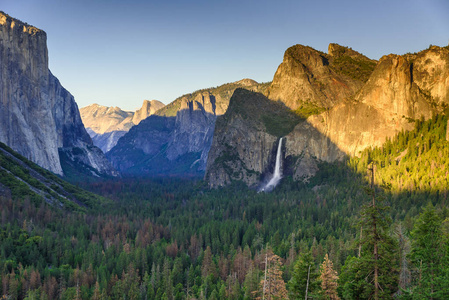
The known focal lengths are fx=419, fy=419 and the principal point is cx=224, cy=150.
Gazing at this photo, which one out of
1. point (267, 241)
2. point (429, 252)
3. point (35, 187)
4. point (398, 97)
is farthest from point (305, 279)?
point (398, 97)

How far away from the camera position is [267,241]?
383 feet

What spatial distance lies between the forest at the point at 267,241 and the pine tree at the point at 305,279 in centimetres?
10

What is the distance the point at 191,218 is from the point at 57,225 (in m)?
42.3

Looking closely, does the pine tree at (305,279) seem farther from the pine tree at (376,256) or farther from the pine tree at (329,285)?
the pine tree at (376,256)

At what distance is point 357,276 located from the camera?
1258 inches

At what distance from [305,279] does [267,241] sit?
3117 inches

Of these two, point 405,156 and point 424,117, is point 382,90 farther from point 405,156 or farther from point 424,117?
point 405,156

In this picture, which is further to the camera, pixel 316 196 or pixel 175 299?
pixel 316 196

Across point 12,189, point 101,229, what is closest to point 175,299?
point 101,229

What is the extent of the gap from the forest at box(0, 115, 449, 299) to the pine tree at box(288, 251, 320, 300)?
10 cm

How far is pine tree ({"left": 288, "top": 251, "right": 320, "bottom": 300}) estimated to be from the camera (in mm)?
38562

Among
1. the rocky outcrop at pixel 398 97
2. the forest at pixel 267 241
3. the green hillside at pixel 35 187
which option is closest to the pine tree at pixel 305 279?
the forest at pixel 267 241

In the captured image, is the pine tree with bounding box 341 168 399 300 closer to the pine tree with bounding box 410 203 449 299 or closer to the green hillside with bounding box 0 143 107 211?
the pine tree with bounding box 410 203 449 299

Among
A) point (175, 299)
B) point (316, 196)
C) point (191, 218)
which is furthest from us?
point (316, 196)
